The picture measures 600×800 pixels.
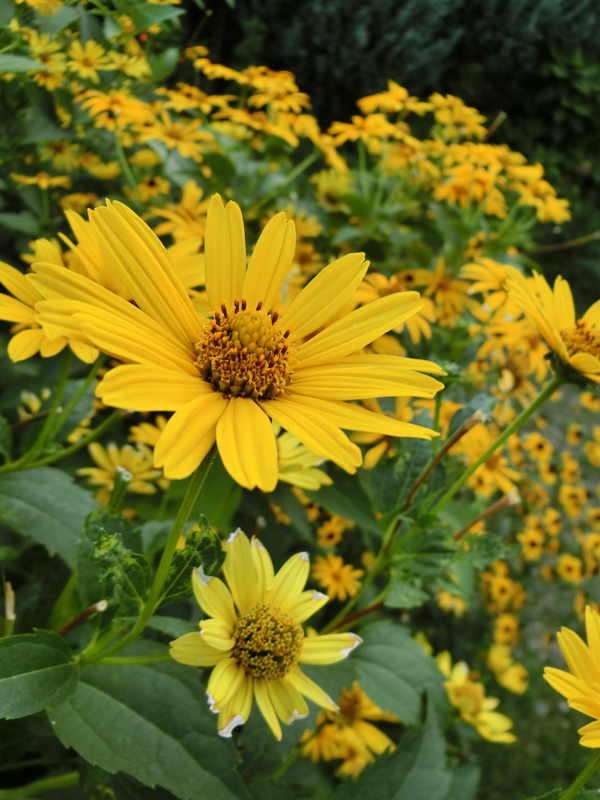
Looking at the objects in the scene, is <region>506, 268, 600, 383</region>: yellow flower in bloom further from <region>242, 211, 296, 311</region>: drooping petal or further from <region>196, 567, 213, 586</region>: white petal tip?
<region>196, 567, 213, 586</region>: white petal tip

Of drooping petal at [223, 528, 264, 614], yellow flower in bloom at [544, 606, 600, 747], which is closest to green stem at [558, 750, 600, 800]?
yellow flower in bloom at [544, 606, 600, 747]

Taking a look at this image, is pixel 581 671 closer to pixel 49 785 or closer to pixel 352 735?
pixel 49 785

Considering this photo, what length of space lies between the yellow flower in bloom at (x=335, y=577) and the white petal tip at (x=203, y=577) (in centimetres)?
96

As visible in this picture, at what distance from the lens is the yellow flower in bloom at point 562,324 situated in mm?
754

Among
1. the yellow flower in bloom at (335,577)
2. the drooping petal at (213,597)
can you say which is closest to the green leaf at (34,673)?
the drooping petal at (213,597)

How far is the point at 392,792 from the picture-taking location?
81cm

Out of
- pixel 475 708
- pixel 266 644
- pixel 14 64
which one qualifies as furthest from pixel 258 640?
pixel 475 708

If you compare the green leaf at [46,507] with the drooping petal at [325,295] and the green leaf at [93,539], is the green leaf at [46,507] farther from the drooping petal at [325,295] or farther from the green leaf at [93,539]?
the drooping petal at [325,295]

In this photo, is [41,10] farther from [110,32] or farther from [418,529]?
[418,529]

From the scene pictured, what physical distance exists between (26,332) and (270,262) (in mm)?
312

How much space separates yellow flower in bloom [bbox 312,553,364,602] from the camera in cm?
154

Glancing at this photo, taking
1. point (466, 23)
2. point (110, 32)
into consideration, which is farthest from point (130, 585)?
point (466, 23)

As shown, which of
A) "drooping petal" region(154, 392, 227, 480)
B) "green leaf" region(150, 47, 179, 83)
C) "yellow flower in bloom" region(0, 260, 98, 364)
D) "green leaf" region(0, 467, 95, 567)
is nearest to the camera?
"drooping petal" region(154, 392, 227, 480)

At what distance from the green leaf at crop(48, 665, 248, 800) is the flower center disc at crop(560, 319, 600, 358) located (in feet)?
1.93
